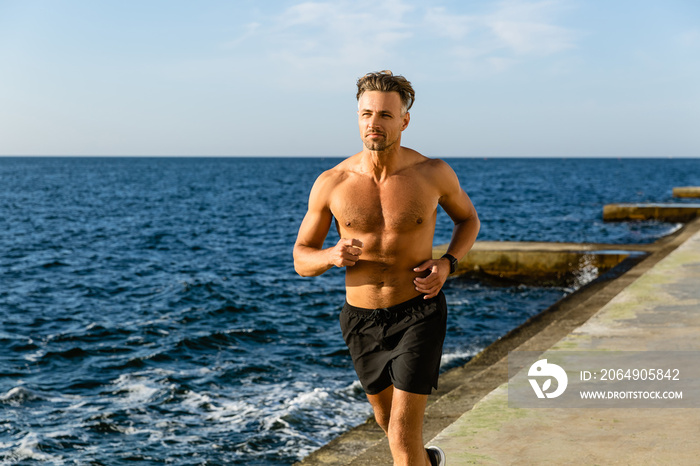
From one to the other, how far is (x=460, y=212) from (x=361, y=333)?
829 mm

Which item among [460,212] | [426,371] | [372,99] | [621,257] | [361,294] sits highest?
[372,99]

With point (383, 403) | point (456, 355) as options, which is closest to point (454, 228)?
point (383, 403)

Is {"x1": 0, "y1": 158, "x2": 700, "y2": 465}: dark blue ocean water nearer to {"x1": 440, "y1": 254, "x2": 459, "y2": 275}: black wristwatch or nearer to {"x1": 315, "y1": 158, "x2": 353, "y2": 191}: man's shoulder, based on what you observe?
{"x1": 440, "y1": 254, "x2": 459, "y2": 275}: black wristwatch

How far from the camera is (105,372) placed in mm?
11508

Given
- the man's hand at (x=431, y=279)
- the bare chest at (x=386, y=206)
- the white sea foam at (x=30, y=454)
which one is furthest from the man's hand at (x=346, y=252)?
the white sea foam at (x=30, y=454)

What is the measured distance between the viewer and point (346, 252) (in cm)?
316

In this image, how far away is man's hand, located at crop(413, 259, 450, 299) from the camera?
3.38 metres

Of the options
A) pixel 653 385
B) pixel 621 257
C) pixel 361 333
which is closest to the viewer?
pixel 361 333

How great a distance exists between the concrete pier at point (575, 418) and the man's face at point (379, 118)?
2177 mm

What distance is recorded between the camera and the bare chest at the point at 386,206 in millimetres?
3410

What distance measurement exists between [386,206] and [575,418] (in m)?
2.67

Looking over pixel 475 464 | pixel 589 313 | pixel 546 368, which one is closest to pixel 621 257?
pixel 589 313

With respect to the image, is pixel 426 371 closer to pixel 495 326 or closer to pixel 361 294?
pixel 361 294

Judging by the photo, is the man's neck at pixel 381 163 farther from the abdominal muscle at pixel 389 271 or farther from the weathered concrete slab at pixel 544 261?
the weathered concrete slab at pixel 544 261
